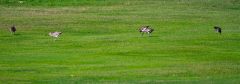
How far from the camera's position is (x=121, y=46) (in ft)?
117

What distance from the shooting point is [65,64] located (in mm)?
26797

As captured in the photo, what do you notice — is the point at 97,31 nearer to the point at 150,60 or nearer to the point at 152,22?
the point at 152,22

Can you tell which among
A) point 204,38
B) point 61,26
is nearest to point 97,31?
point 61,26

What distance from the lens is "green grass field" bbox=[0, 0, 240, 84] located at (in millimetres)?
22984

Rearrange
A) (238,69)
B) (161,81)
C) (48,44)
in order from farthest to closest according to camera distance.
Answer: (48,44), (238,69), (161,81)

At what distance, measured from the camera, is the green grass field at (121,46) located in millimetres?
22984

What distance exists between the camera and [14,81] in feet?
70.2

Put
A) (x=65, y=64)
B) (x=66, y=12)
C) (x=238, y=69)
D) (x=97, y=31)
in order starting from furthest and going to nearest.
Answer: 1. (x=66, y=12)
2. (x=97, y=31)
3. (x=65, y=64)
4. (x=238, y=69)

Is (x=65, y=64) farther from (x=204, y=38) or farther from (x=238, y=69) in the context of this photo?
(x=204, y=38)

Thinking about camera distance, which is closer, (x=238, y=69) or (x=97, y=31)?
(x=238, y=69)

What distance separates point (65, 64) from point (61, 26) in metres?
27.4

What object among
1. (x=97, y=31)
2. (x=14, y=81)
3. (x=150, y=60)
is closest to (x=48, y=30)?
(x=97, y=31)

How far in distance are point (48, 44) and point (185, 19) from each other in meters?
28.7

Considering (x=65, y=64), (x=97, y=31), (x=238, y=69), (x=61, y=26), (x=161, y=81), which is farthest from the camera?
(x=61, y=26)
